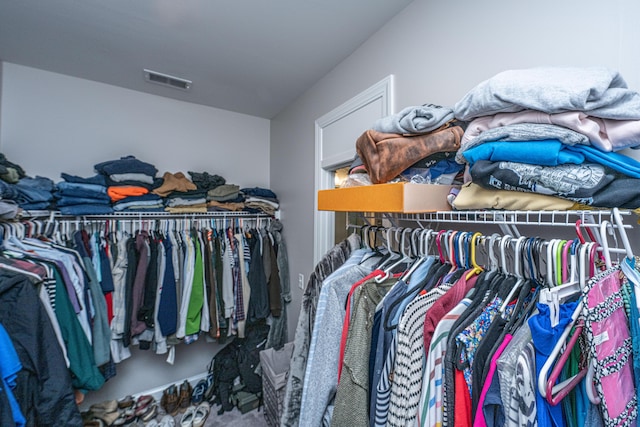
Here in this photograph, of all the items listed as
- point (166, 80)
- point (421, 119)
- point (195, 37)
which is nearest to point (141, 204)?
point (166, 80)

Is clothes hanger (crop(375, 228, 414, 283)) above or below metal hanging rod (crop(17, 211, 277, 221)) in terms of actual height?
below

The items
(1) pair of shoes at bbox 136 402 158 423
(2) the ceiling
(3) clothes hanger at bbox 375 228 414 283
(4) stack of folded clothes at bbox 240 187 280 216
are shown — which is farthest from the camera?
(4) stack of folded clothes at bbox 240 187 280 216

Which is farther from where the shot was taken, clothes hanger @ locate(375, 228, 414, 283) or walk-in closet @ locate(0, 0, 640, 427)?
clothes hanger @ locate(375, 228, 414, 283)

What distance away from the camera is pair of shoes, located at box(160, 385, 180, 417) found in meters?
2.01

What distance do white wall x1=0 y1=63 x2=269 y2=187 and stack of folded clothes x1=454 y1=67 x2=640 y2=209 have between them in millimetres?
2165

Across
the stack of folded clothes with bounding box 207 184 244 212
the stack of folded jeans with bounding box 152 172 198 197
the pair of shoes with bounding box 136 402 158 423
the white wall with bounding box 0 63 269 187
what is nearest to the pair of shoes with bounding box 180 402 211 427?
the pair of shoes with bounding box 136 402 158 423

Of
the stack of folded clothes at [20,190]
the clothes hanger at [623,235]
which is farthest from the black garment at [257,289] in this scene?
the clothes hanger at [623,235]

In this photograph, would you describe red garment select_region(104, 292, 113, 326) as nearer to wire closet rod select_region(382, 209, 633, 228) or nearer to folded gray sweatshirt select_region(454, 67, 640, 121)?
wire closet rod select_region(382, 209, 633, 228)

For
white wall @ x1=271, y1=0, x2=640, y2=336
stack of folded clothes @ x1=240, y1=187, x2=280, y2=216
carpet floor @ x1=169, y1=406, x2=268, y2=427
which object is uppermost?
white wall @ x1=271, y1=0, x2=640, y2=336

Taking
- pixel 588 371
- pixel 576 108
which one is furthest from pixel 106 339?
pixel 576 108

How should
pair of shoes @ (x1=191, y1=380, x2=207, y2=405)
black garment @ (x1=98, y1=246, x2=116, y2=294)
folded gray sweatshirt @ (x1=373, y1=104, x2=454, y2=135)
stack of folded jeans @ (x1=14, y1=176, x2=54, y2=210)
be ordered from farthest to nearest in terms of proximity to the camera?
pair of shoes @ (x1=191, y1=380, x2=207, y2=405) → black garment @ (x1=98, y1=246, x2=116, y2=294) → stack of folded jeans @ (x1=14, y1=176, x2=54, y2=210) → folded gray sweatshirt @ (x1=373, y1=104, x2=454, y2=135)

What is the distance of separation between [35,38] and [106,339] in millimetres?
1700

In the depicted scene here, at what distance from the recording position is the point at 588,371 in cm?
45

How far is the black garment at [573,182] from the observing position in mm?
521
